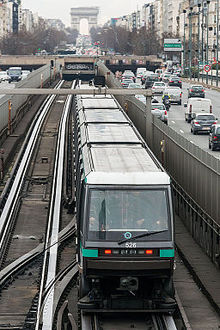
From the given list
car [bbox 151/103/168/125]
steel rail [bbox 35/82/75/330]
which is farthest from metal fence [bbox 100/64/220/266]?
car [bbox 151/103/168/125]

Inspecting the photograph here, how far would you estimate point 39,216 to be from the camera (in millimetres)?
25969

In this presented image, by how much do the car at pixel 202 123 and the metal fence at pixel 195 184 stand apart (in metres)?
20.6

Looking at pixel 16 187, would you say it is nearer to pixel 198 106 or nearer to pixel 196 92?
pixel 198 106

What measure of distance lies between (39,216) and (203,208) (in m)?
6.79

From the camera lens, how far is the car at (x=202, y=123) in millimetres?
50188

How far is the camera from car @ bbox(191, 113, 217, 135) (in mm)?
50188

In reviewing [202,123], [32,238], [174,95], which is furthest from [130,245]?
[174,95]

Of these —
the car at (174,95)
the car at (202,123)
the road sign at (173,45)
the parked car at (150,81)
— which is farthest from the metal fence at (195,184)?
the road sign at (173,45)

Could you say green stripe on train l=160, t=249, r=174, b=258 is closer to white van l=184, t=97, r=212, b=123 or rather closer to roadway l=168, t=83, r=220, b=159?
roadway l=168, t=83, r=220, b=159

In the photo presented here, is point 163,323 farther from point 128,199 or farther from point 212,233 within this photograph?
point 212,233

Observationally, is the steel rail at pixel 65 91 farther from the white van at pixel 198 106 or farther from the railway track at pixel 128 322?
the white van at pixel 198 106

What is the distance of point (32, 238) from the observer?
75.2 ft

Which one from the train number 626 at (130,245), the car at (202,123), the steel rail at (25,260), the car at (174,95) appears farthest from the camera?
the car at (174,95)

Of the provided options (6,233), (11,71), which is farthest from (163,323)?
(11,71)
